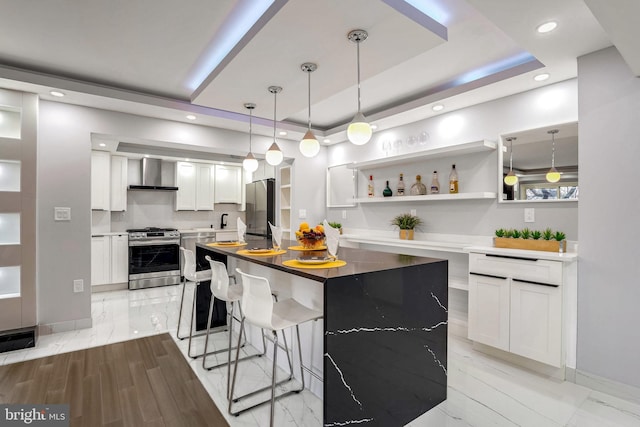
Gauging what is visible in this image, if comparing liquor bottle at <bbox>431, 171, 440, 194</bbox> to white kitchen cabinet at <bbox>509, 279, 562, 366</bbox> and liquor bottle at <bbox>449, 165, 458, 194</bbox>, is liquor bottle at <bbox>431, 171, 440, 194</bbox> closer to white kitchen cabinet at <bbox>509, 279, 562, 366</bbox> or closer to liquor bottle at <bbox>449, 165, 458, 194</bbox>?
liquor bottle at <bbox>449, 165, 458, 194</bbox>

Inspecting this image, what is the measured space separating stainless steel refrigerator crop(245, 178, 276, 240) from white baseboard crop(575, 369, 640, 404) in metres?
4.01

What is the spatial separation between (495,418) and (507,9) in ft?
7.80

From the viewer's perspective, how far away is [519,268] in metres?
2.57

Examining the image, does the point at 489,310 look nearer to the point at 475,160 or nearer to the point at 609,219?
the point at 609,219

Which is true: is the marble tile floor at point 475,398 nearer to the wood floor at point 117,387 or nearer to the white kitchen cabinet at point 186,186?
the wood floor at point 117,387

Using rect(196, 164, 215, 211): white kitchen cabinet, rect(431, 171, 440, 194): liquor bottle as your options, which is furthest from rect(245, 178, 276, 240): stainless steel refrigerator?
rect(431, 171, 440, 194): liquor bottle

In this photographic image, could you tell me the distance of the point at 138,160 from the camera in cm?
574

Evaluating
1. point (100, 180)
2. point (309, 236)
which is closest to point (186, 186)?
point (100, 180)

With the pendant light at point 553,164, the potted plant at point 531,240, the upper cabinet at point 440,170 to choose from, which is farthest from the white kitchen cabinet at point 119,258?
the pendant light at point 553,164

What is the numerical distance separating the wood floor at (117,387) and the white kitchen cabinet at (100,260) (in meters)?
2.47

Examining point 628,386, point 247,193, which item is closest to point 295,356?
point 628,386

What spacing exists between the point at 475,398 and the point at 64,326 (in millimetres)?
3918

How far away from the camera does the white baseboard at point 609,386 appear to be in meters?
2.13

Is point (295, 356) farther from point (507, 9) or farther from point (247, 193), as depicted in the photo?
point (247, 193)
